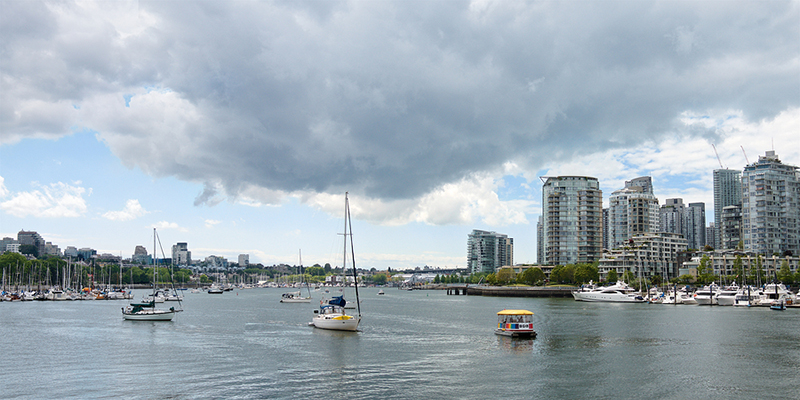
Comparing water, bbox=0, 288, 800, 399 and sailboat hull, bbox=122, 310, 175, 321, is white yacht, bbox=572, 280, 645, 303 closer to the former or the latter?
water, bbox=0, 288, 800, 399

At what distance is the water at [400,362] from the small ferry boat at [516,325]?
149 centimetres

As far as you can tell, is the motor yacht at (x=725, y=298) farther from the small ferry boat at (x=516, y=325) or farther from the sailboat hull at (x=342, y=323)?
the sailboat hull at (x=342, y=323)

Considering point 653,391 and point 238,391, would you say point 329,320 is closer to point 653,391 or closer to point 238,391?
point 238,391

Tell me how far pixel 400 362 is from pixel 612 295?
144 m

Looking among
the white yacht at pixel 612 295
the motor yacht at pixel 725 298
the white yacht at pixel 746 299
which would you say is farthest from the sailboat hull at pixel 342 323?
the white yacht at pixel 612 295

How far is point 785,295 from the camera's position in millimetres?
158000

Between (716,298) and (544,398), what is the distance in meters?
141

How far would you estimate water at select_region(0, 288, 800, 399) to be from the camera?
45812 millimetres

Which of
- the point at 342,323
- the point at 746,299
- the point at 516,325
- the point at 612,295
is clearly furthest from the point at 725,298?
the point at 342,323

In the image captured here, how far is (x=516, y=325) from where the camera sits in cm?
8019

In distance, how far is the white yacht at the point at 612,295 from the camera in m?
184

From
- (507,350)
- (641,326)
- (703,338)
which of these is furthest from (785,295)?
(507,350)

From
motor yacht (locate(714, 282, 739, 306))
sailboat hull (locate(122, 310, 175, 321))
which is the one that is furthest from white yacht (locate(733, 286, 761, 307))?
sailboat hull (locate(122, 310, 175, 321))

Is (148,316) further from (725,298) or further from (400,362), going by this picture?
(725,298)
